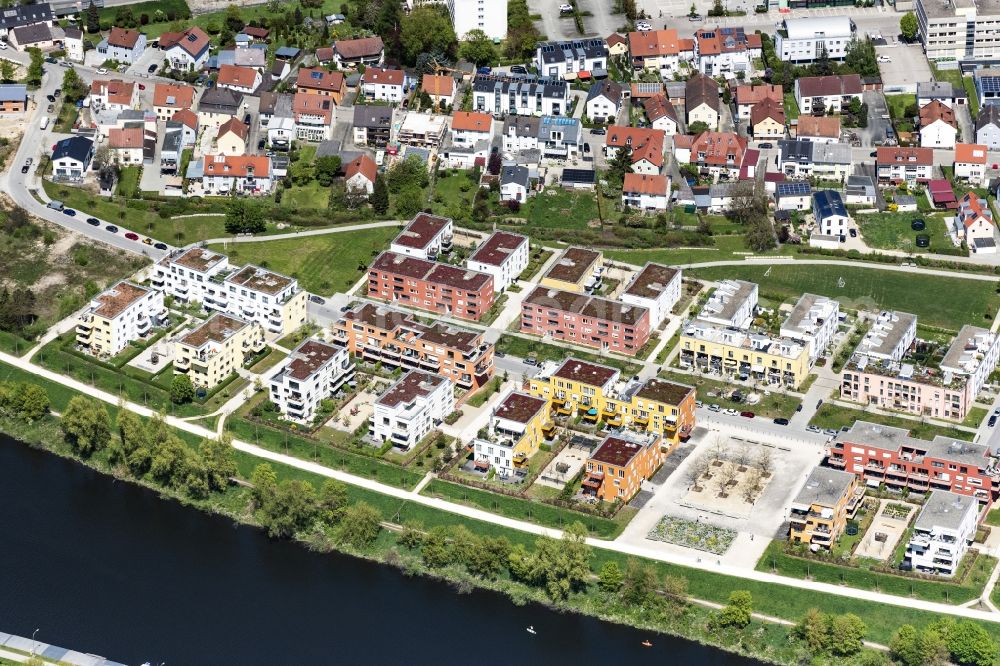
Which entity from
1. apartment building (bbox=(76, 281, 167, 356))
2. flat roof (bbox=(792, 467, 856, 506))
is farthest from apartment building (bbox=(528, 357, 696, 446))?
apartment building (bbox=(76, 281, 167, 356))

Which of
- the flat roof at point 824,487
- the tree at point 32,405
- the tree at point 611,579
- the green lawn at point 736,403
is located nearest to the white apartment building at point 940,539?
the flat roof at point 824,487

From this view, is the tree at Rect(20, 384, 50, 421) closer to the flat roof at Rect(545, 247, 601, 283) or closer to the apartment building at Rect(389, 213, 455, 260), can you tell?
the apartment building at Rect(389, 213, 455, 260)

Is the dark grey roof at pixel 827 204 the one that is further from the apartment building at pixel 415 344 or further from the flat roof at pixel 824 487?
the flat roof at pixel 824 487

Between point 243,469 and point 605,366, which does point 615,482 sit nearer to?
point 605,366

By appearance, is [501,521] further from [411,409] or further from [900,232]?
[900,232]

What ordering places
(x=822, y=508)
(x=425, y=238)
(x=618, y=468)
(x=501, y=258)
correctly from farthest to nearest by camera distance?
(x=425, y=238) < (x=501, y=258) < (x=618, y=468) < (x=822, y=508)

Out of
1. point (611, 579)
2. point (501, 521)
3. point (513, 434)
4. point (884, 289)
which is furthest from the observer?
point (884, 289)

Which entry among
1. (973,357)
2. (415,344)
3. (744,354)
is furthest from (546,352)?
(973,357)

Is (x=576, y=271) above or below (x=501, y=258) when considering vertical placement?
below

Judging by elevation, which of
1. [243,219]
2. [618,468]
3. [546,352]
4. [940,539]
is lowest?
[940,539]
